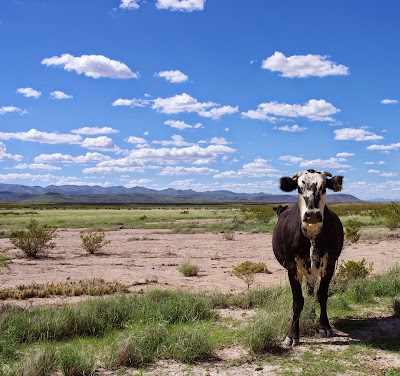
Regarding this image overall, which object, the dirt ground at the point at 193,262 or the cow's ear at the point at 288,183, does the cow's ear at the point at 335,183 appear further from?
the dirt ground at the point at 193,262

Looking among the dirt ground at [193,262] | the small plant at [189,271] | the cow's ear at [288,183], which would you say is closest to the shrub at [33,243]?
the dirt ground at [193,262]

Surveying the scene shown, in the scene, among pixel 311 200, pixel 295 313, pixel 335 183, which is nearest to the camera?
pixel 311 200

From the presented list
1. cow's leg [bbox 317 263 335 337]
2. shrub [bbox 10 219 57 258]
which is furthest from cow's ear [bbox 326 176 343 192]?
shrub [bbox 10 219 57 258]

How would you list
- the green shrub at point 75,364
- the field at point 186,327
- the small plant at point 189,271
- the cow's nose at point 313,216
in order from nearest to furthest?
the green shrub at point 75,364 < the field at point 186,327 < the cow's nose at point 313,216 < the small plant at point 189,271

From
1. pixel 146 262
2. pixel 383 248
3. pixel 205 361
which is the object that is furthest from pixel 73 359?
pixel 383 248

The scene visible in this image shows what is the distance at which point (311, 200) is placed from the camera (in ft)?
21.7

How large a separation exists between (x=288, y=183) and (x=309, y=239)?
95cm

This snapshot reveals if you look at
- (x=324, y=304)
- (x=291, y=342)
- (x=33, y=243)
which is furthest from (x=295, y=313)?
(x=33, y=243)

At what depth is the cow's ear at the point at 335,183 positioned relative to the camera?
7.05 metres

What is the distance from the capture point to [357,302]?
1023cm

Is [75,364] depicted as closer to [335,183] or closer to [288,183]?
[288,183]

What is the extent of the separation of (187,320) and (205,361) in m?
2.19

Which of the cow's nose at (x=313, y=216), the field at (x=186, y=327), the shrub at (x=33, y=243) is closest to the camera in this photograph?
the field at (x=186, y=327)

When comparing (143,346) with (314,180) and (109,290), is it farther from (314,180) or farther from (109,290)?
(109,290)
